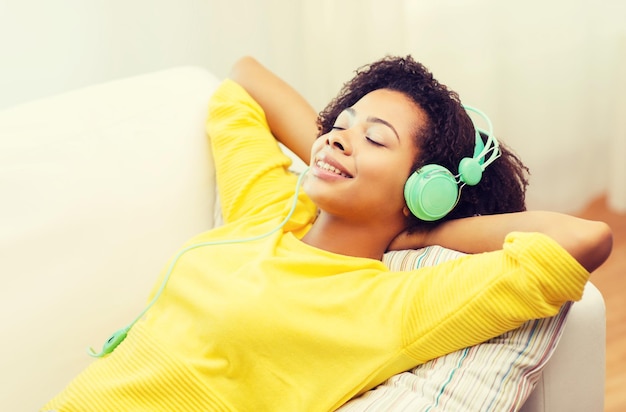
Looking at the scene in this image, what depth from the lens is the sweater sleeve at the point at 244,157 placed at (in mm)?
1633

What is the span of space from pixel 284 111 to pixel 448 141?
1.49ft

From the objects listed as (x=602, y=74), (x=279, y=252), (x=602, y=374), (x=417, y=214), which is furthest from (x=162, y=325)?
(x=602, y=74)

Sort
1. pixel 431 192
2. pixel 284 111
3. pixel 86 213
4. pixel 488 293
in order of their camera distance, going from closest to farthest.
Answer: pixel 488 293 < pixel 431 192 < pixel 86 213 < pixel 284 111

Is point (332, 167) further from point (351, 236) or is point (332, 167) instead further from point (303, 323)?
point (303, 323)

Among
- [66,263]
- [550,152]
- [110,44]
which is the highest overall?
[110,44]

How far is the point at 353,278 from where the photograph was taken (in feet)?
4.58

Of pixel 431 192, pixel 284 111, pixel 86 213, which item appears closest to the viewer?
pixel 431 192

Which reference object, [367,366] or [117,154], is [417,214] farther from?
[117,154]

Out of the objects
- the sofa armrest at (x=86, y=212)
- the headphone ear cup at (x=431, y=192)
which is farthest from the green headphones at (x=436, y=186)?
the sofa armrest at (x=86, y=212)

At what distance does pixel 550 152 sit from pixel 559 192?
0.52 feet

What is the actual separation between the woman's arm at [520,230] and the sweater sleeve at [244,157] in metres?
0.28

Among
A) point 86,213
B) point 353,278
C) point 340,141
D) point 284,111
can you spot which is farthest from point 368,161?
point 86,213

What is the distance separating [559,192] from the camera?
9.06 feet

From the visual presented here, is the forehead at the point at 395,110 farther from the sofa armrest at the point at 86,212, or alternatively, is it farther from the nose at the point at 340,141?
the sofa armrest at the point at 86,212
